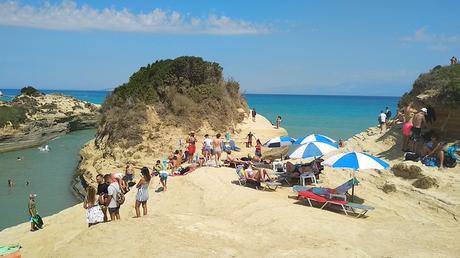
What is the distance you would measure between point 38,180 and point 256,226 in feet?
66.2

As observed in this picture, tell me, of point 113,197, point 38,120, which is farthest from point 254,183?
point 38,120

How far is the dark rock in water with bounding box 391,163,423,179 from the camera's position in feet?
47.2

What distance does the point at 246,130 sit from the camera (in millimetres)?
31453

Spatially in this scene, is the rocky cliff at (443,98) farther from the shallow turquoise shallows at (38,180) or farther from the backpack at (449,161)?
the shallow turquoise shallows at (38,180)

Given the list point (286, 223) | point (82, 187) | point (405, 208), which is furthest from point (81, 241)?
point (82, 187)

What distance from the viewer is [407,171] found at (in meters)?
14.7

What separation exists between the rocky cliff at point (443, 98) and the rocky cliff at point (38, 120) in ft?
120

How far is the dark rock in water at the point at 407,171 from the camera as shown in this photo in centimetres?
1439

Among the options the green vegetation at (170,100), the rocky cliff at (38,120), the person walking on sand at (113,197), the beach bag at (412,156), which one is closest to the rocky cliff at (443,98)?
the beach bag at (412,156)

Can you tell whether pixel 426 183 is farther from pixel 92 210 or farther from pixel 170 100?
pixel 170 100

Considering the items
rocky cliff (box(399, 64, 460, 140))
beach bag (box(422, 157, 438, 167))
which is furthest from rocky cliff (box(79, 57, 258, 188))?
beach bag (box(422, 157, 438, 167))

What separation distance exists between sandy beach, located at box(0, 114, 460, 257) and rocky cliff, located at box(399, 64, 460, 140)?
8.23ft

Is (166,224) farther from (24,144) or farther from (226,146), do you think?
(24,144)

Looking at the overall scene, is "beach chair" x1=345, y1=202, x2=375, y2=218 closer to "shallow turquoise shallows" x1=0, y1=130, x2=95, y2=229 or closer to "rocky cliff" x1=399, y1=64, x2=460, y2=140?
"rocky cliff" x1=399, y1=64, x2=460, y2=140
